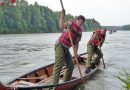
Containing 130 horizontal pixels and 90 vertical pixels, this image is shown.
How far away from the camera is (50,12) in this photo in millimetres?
133000

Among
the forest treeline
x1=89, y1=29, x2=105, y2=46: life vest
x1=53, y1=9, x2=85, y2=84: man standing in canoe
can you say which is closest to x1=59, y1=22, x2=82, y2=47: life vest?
x1=53, y1=9, x2=85, y2=84: man standing in canoe

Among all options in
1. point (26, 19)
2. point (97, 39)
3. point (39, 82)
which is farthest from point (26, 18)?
point (39, 82)

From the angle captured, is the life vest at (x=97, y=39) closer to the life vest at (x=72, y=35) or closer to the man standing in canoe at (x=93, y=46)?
the man standing in canoe at (x=93, y=46)

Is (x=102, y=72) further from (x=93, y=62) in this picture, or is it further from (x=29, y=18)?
(x=29, y=18)

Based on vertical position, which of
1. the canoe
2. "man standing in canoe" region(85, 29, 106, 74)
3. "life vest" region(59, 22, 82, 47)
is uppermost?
"life vest" region(59, 22, 82, 47)

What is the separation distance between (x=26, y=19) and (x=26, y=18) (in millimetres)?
672

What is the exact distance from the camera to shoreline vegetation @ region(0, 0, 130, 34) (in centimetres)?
9919

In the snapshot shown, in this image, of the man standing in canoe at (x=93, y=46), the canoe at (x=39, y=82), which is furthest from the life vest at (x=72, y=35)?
the man standing in canoe at (x=93, y=46)

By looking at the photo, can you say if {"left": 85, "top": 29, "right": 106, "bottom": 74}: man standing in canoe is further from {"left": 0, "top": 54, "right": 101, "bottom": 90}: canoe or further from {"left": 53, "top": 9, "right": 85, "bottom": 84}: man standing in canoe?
{"left": 53, "top": 9, "right": 85, "bottom": 84}: man standing in canoe

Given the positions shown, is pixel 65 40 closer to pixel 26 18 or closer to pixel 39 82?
pixel 39 82

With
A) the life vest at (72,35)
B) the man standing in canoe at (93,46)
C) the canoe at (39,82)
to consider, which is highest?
the life vest at (72,35)

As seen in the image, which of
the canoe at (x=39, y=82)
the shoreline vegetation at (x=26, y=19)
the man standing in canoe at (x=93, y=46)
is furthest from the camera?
the shoreline vegetation at (x=26, y=19)

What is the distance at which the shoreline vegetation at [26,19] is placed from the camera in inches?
3905

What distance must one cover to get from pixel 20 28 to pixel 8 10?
6.31 metres
